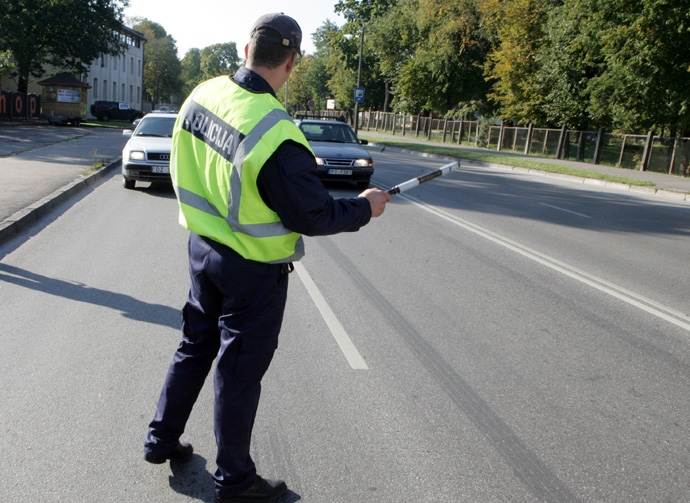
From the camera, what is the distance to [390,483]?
3.12 metres

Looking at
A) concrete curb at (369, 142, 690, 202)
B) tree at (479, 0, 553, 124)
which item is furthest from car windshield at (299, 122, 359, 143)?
tree at (479, 0, 553, 124)

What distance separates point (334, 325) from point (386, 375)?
1110 mm

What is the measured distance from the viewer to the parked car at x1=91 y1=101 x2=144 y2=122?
2229 inches

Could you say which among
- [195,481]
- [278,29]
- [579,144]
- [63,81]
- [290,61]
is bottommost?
[195,481]

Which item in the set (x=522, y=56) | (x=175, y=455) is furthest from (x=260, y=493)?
(x=522, y=56)

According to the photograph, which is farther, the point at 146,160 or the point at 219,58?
the point at 219,58

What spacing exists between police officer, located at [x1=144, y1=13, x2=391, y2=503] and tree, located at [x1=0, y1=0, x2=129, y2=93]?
137ft

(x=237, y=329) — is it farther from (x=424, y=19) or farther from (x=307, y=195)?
(x=424, y=19)

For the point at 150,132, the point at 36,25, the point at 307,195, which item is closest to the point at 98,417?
the point at 307,195

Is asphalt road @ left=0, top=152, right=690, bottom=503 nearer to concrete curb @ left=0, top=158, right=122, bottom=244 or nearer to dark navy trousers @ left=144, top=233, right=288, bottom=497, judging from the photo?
concrete curb @ left=0, top=158, right=122, bottom=244

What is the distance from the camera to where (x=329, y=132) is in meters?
17.0

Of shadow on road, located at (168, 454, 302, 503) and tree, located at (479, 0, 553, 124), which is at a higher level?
tree, located at (479, 0, 553, 124)

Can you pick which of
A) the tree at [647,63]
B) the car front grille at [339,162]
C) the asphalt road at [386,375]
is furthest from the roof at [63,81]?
the asphalt road at [386,375]

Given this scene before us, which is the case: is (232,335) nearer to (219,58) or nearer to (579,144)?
(579,144)
